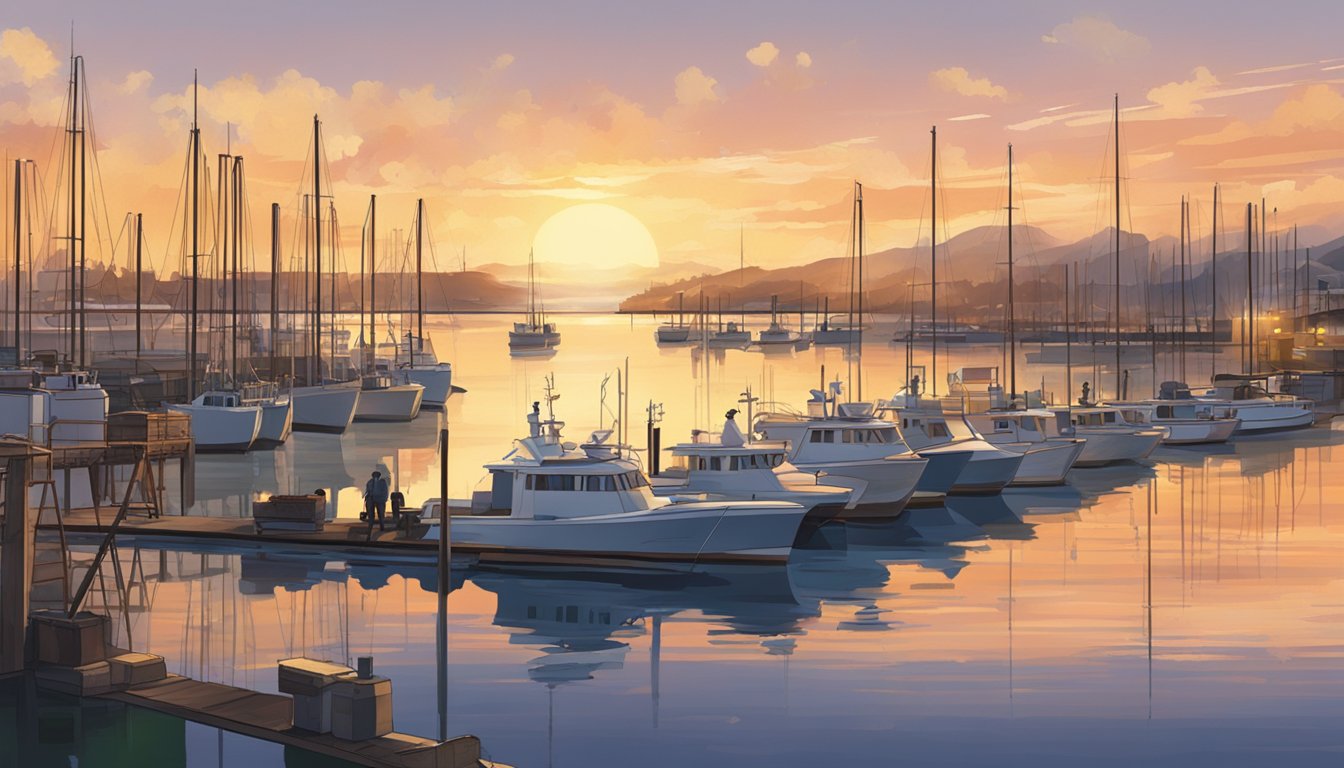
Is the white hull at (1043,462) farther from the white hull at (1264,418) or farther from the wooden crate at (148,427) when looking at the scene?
the wooden crate at (148,427)

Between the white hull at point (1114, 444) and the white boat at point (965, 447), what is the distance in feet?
36.7

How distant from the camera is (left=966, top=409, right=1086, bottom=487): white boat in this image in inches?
2392

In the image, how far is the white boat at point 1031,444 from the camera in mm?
60750

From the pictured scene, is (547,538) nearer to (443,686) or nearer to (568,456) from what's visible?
(568,456)

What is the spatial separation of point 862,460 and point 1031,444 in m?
14.0

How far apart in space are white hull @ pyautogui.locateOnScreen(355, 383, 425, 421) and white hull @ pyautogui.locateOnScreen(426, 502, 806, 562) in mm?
54524

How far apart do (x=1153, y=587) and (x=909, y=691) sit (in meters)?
13.6

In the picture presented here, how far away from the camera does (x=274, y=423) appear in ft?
241

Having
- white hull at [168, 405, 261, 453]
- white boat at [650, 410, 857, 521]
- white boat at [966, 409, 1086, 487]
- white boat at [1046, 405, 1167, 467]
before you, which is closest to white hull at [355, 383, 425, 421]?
white hull at [168, 405, 261, 453]

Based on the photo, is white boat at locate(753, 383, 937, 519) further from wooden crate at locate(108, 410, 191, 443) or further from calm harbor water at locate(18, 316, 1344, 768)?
wooden crate at locate(108, 410, 191, 443)

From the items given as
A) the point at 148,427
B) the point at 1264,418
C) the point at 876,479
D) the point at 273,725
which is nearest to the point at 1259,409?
the point at 1264,418

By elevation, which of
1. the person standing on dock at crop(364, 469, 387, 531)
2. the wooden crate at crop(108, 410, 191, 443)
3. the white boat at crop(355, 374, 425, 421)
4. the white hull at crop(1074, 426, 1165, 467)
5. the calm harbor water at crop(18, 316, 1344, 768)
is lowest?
the calm harbor water at crop(18, 316, 1344, 768)

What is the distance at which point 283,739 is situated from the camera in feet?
73.5

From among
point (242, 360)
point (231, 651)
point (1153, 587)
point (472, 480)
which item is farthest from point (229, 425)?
point (1153, 587)
